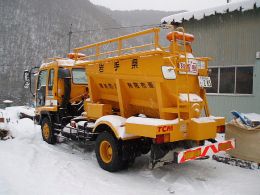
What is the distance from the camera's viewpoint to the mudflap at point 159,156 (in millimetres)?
5582

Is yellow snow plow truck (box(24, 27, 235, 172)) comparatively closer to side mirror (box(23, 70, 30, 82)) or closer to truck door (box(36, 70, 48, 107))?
truck door (box(36, 70, 48, 107))

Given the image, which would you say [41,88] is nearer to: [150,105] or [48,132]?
[48,132]

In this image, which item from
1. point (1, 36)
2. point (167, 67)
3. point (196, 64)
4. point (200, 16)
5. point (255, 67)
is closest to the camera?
point (167, 67)

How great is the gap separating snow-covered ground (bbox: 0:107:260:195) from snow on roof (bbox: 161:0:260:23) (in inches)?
238

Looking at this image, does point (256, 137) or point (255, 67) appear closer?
point (256, 137)

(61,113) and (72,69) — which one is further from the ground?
(72,69)

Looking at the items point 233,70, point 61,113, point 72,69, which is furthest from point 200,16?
point 61,113

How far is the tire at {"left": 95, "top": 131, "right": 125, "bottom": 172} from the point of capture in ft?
20.4

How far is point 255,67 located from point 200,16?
2.78 meters

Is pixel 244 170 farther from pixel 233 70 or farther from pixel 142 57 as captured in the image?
pixel 233 70

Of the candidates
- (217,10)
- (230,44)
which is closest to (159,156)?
(230,44)

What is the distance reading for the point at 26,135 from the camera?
394 inches

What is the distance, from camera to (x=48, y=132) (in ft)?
30.5

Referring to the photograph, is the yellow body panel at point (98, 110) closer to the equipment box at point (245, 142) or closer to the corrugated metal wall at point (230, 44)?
the equipment box at point (245, 142)
